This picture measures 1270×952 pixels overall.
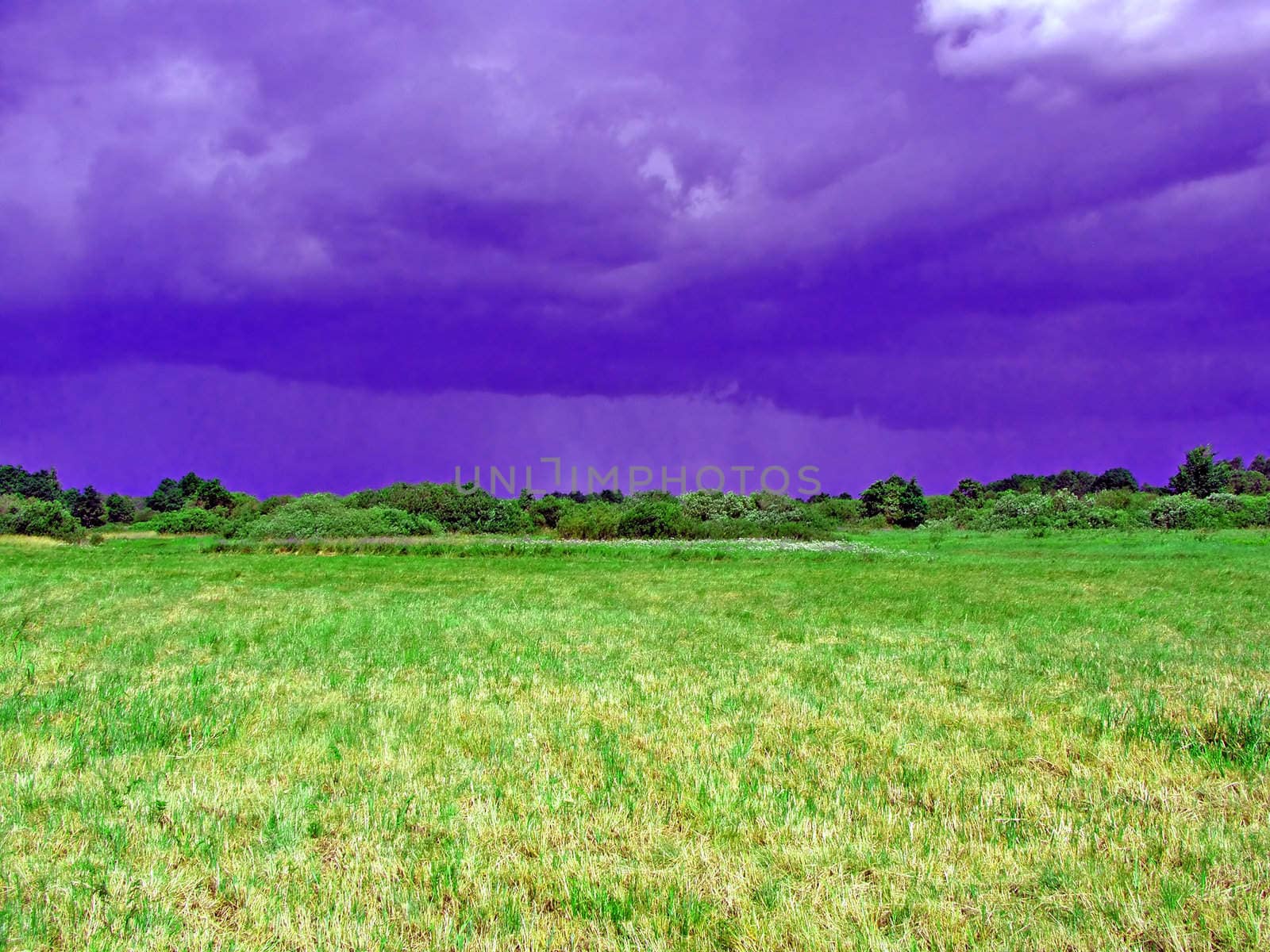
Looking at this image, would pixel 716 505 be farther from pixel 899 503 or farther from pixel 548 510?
pixel 899 503

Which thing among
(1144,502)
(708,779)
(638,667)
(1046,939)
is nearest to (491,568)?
(638,667)

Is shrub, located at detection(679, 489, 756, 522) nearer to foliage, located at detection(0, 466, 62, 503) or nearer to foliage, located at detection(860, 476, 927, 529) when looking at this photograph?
foliage, located at detection(860, 476, 927, 529)

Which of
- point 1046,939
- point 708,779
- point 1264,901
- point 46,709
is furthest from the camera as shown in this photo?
point 46,709

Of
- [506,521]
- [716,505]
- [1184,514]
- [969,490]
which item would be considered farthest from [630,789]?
→ [969,490]

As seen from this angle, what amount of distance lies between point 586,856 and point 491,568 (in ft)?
91.3

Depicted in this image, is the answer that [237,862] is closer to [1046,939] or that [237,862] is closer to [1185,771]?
[1046,939]

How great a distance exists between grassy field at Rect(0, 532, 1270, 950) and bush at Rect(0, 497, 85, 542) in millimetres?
65389

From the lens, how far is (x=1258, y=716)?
6.05m

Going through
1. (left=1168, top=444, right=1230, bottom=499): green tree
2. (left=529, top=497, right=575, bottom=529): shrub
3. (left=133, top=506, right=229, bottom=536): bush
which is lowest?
(left=133, top=506, right=229, bottom=536): bush

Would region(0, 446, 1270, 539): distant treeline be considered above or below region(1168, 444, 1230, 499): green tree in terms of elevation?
below

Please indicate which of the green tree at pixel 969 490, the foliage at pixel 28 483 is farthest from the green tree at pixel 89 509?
the green tree at pixel 969 490

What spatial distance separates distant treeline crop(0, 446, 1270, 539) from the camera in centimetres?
6153

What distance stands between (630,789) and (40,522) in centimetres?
8124

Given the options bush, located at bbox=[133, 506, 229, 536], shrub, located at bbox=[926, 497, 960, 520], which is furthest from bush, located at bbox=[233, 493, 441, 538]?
shrub, located at bbox=[926, 497, 960, 520]
